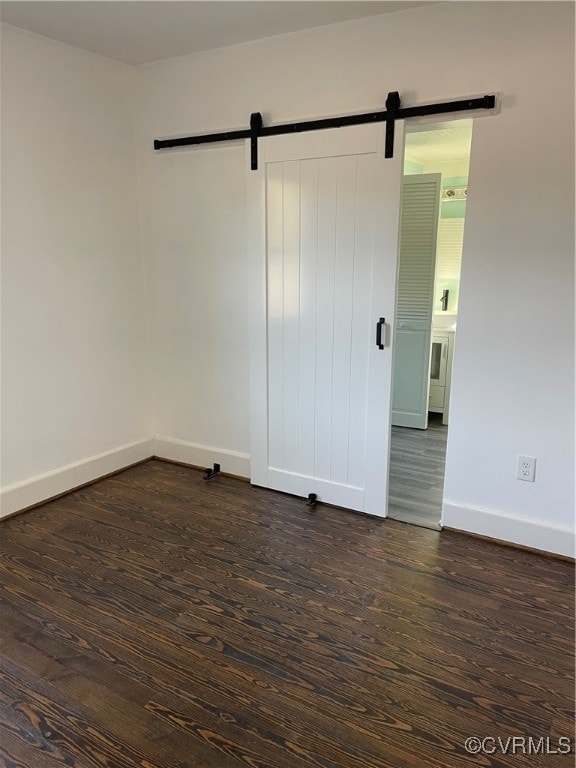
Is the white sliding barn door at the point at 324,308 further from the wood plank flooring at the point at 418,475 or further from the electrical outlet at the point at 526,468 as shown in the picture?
the electrical outlet at the point at 526,468

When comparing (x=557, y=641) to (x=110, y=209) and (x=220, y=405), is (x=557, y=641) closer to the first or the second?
(x=220, y=405)

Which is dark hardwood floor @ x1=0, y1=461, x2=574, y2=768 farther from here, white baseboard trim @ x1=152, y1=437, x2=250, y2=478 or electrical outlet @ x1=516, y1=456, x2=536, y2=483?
white baseboard trim @ x1=152, y1=437, x2=250, y2=478

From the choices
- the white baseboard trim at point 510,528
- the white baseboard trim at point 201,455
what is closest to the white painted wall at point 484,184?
the white baseboard trim at point 510,528

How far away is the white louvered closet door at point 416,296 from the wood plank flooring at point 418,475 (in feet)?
0.79

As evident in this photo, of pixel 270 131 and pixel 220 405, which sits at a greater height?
pixel 270 131

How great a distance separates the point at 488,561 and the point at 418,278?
2588mm

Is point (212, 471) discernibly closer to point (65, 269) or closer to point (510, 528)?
point (65, 269)

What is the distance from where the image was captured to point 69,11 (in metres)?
2.45

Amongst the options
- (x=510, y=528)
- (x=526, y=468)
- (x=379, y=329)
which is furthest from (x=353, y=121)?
(x=510, y=528)

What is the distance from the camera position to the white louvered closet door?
4.29 meters

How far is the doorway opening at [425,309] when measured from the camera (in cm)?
404

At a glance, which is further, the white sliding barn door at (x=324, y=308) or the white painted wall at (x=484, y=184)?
the white sliding barn door at (x=324, y=308)

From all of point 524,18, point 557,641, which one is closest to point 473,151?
point 524,18

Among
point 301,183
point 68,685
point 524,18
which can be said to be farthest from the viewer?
point 301,183
